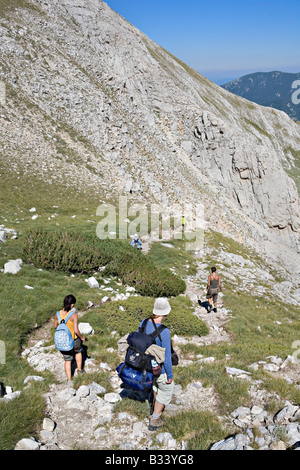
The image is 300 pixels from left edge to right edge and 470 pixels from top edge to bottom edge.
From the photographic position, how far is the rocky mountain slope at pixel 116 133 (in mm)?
33875

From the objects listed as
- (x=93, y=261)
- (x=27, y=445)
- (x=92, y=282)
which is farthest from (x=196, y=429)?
(x=93, y=261)

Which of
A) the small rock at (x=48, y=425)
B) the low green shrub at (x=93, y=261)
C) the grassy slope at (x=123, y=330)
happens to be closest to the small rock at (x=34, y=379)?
the grassy slope at (x=123, y=330)

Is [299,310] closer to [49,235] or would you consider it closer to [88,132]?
[49,235]

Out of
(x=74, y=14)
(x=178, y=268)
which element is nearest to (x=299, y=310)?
(x=178, y=268)

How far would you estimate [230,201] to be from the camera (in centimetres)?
5284

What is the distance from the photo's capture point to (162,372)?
Result: 21.6 ft

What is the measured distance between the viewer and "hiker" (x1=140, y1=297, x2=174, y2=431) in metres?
6.38

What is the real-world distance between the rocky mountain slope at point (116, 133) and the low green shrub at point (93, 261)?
47.4 feet

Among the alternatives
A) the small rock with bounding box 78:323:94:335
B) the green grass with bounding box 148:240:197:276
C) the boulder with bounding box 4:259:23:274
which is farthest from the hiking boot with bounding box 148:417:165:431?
the green grass with bounding box 148:240:197:276

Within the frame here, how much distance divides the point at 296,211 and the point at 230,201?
543 inches

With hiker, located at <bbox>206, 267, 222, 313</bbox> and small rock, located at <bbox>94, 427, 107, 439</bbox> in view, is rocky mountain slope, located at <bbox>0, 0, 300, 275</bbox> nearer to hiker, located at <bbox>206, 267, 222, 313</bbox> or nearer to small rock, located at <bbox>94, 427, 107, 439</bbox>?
hiker, located at <bbox>206, 267, 222, 313</bbox>

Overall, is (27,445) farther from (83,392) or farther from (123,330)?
(123,330)

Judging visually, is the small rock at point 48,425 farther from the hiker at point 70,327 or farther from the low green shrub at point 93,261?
the low green shrub at point 93,261

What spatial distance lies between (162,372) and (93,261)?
10941mm
